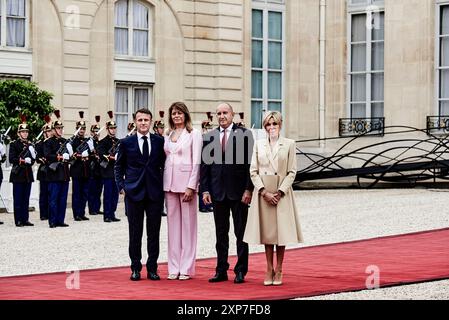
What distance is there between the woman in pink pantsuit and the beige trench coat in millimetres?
781

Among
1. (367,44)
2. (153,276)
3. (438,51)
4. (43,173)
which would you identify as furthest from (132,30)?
(153,276)

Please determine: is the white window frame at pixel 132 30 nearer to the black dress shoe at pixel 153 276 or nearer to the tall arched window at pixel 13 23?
the tall arched window at pixel 13 23

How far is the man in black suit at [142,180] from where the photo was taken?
12.7 metres

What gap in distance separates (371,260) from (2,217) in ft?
31.9

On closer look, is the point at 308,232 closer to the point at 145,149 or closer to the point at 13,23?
the point at 145,149

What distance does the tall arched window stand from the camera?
27016 millimetres

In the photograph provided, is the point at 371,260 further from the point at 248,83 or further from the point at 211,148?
the point at 248,83

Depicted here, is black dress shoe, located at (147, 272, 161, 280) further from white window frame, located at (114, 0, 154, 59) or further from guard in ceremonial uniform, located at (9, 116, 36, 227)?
white window frame, located at (114, 0, 154, 59)

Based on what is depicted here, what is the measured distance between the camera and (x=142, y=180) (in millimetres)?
12758

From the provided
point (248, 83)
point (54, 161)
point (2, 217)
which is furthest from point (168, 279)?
point (248, 83)

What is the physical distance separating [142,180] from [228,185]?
92 centimetres

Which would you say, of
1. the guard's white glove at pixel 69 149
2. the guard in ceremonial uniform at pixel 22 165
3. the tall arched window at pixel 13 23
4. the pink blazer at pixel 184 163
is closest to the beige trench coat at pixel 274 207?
the pink blazer at pixel 184 163

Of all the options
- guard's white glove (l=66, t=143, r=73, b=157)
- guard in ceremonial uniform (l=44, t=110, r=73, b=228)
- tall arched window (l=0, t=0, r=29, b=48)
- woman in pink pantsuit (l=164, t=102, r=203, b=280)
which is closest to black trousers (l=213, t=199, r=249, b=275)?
woman in pink pantsuit (l=164, t=102, r=203, b=280)

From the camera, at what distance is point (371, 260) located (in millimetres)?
14297
